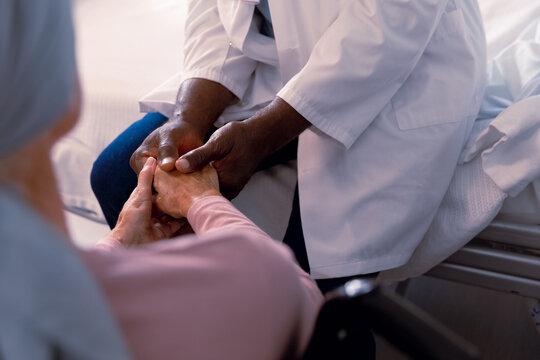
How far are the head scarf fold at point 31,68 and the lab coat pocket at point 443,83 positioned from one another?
0.75 m

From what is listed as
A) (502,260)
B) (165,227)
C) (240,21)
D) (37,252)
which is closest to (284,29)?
(240,21)

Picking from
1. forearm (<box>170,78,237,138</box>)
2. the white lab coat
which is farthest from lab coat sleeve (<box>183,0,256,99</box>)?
the white lab coat

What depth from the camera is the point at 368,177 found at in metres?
1.04

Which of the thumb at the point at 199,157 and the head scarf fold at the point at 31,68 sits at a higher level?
the head scarf fold at the point at 31,68

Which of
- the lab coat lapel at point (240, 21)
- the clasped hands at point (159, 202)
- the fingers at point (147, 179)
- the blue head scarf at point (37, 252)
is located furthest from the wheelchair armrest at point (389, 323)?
the lab coat lapel at point (240, 21)

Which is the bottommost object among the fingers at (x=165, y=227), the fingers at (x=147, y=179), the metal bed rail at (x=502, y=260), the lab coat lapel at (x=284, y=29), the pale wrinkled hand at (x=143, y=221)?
the metal bed rail at (x=502, y=260)

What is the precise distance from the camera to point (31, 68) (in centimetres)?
39

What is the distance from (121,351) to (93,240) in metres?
1.37

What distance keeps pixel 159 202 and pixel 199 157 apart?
4.5 inches

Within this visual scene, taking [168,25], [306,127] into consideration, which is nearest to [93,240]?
[168,25]

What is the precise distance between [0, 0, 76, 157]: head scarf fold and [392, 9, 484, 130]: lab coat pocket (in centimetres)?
75

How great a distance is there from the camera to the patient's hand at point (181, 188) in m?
0.91

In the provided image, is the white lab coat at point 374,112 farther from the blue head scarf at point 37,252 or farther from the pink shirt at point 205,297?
the blue head scarf at point 37,252

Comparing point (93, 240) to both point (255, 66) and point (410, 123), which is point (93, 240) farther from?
point (410, 123)
